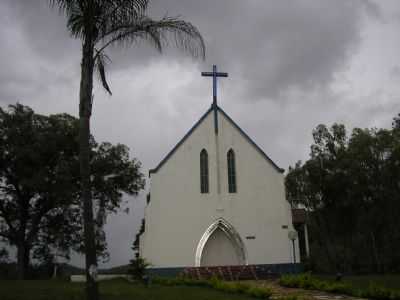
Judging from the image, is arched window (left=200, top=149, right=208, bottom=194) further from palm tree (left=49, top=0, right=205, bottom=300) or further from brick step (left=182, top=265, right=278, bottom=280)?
palm tree (left=49, top=0, right=205, bottom=300)

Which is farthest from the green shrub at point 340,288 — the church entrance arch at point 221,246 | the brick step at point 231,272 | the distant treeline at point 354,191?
the distant treeline at point 354,191

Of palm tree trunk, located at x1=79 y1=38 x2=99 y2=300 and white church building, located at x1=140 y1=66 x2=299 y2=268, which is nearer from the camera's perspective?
palm tree trunk, located at x1=79 y1=38 x2=99 y2=300

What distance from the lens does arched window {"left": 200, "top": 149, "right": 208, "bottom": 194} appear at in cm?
2843

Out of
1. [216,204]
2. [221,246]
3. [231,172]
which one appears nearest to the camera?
[216,204]

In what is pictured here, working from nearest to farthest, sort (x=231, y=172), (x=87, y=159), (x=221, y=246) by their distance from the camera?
(x=87, y=159) → (x=221, y=246) → (x=231, y=172)

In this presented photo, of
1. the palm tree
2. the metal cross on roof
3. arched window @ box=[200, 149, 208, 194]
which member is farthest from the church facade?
the palm tree

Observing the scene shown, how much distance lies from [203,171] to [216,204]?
7.09 ft

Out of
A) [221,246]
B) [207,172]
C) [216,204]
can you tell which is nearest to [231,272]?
[221,246]

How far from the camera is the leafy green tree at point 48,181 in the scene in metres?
30.4

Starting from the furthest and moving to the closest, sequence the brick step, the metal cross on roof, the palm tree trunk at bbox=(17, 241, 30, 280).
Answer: the palm tree trunk at bbox=(17, 241, 30, 280) < the metal cross on roof < the brick step

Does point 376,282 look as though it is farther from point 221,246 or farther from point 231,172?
point 231,172

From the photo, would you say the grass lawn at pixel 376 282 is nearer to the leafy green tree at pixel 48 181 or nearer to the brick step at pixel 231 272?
the brick step at pixel 231 272

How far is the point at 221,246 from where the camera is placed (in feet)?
93.9

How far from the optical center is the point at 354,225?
36.4 metres
